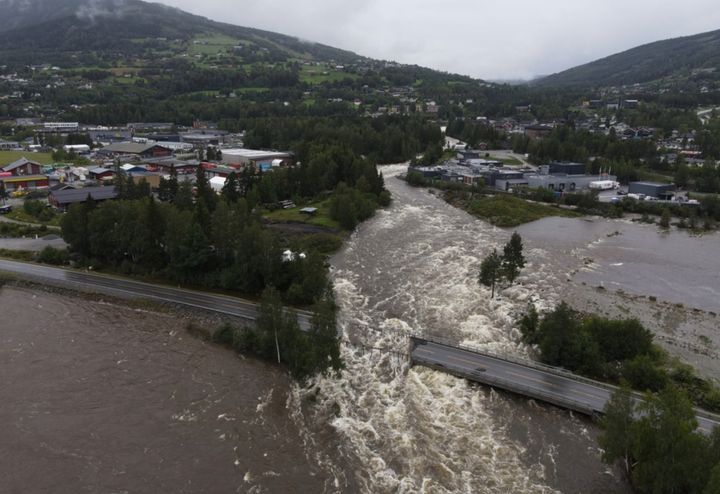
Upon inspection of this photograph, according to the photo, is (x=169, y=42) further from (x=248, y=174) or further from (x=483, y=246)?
(x=483, y=246)

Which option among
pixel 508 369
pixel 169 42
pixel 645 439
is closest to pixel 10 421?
pixel 508 369

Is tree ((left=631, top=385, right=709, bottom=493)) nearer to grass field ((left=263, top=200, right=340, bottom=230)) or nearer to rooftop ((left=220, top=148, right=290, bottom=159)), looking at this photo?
grass field ((left=263, top=200, right=340, bottom=230))

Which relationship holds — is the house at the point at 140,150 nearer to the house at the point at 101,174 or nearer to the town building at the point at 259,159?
the town building at the point at 259,159

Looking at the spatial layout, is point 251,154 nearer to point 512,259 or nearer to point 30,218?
point 30,218

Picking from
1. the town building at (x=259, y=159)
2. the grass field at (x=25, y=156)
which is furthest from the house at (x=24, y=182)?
the town building at (x=259, y=159)

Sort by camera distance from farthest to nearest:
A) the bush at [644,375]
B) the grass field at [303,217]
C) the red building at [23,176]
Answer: the red building at [23,176] → the grass field at [303,217] → the bush at [644,375]

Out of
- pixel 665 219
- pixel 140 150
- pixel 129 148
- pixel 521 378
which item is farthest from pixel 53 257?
pixel 665 219

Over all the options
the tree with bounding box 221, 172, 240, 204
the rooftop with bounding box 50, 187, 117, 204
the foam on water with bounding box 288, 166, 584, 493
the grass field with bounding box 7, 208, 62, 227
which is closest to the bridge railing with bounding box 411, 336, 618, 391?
the foam on water with bounding box 288, 166, 584, 493
